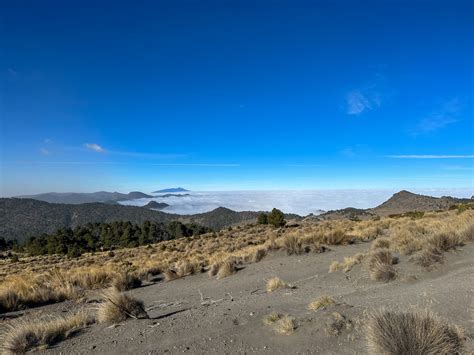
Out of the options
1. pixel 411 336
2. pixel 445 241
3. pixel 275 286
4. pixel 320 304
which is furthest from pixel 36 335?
pixel 445 241

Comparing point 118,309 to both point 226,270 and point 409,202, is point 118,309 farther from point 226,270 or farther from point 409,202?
point 409,202

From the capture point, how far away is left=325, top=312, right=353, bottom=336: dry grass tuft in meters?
5.34

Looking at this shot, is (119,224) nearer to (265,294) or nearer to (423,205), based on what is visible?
(423,205)

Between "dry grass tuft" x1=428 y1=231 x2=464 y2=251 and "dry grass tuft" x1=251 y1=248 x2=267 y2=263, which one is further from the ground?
"dry grass tuft" x1=428 y1=231 x2=464 y2=251

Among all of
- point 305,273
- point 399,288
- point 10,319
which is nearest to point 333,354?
point 399,288

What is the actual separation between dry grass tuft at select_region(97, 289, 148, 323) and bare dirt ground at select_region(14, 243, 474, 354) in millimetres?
234

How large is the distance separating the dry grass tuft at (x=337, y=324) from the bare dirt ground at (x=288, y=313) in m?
0.06

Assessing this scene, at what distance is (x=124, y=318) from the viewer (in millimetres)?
7121

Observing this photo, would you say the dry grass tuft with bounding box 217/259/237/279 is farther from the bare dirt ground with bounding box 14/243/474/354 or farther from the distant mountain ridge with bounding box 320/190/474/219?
the distant mountain ridge with bounding box 320/190/474/219

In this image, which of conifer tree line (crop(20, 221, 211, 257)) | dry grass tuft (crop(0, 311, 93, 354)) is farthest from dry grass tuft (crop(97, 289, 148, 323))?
conifer tree line (crop(20, 221, 211, 257))

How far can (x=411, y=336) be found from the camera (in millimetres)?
4246

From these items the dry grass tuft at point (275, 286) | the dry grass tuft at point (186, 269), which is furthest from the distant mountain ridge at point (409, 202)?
the dry grass tuft at point (275, 286)

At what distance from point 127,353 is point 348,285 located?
238 inches

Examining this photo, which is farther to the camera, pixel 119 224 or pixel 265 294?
pixel 119 224
